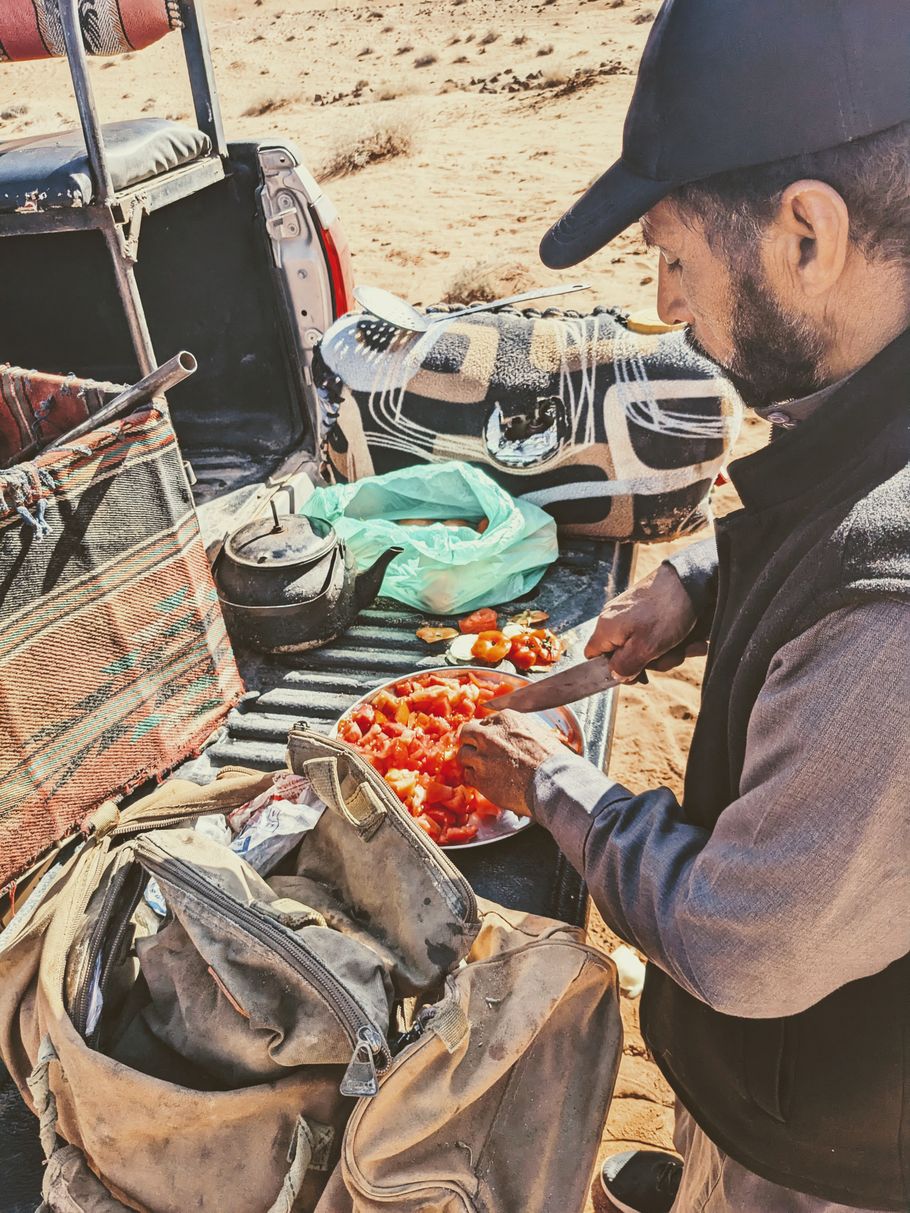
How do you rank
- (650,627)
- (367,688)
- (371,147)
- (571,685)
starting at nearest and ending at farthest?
1. (650,627)
2. (571,685)
3. (367,688)
4. (371,147)

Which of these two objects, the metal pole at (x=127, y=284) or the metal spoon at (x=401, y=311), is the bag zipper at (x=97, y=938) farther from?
the metal spoon at (x=401, y=311)

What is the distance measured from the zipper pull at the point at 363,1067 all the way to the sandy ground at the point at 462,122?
1.76m

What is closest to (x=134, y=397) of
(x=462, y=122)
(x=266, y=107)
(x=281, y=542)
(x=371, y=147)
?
(x=281, y=542)

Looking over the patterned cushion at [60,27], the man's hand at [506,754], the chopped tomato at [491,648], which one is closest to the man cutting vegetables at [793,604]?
the man's hand at [506,754]

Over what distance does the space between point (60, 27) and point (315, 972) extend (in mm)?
3384

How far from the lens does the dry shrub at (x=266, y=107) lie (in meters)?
19.5

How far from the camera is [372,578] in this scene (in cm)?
339

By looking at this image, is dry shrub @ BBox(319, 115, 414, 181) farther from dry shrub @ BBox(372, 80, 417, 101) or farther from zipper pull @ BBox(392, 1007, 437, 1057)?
zipper pull @ BBox(392, 1007, 437, 1057)

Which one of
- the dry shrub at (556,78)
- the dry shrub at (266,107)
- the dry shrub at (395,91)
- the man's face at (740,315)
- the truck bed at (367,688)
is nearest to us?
the man's face at (740,315)

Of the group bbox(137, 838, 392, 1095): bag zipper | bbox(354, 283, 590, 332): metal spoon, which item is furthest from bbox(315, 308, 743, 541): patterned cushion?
bbox(137, 838, 392, 1095): bag zipper

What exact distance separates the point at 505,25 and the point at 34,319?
72.1ft

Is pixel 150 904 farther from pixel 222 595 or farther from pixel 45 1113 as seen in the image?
pixel 222 595

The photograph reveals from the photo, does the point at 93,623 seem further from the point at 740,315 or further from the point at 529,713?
the point at 740,315

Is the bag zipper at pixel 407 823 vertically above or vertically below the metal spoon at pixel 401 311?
below
